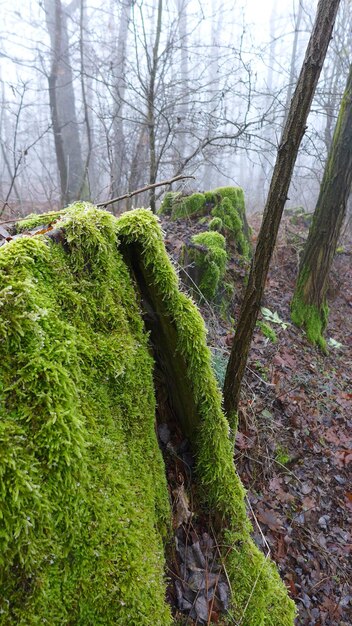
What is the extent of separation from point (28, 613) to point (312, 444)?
4006 mm

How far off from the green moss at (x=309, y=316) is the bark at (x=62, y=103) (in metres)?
6.08

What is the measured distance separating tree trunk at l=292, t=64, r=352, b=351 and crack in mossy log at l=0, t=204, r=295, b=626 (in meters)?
5.23

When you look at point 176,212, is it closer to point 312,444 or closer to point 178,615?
point 312,444

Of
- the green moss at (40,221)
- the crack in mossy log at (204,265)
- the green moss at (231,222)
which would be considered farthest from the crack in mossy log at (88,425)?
the green moss at (231,222)

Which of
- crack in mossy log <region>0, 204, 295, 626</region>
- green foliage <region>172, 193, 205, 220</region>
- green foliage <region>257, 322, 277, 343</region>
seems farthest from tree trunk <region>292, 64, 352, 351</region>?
crack in mossy log <region>0, 204, 295, 626</region>

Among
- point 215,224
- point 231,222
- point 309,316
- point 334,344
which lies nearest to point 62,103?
point 231,222

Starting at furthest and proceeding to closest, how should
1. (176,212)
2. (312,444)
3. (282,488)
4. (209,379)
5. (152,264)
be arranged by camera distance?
(176,212) → (312,444) → (282,488) → (209,379) → (152,264)

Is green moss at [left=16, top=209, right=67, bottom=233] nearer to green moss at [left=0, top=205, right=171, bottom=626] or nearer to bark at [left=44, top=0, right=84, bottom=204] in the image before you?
green moss at [left=0, top=205, right=171, bottom=626]

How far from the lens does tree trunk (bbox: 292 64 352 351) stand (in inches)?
251

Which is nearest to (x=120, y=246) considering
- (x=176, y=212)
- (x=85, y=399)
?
(x=85, y=399)

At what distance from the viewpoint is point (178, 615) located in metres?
1.81

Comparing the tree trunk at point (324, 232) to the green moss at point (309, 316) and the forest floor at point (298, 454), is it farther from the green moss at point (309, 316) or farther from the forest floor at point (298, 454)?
the forest floor at point (298, 454)

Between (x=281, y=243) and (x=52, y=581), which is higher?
(x=52, y=581)

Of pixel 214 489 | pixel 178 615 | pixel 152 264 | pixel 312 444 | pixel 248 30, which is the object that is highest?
pixel 248 30
